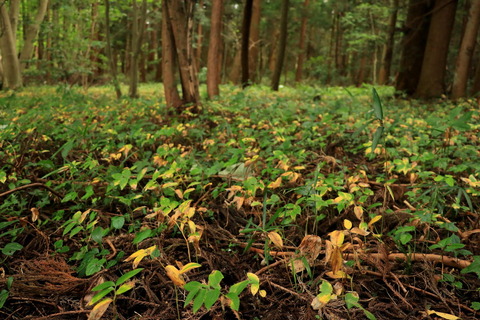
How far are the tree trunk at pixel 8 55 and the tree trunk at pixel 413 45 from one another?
37.8 feet

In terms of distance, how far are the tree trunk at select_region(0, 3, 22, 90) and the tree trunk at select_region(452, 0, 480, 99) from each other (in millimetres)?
12249

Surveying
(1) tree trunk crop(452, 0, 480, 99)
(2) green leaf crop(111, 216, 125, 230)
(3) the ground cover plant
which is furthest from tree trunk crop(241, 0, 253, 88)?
(2) green leaf crop(111, 216, 125, 230)

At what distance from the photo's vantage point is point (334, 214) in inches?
77.1

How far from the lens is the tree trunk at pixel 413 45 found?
299 inches

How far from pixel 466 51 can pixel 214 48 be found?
18.0 ft

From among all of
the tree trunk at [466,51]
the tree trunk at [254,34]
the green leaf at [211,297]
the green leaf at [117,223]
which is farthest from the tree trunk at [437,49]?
the green leaf at [211,297]

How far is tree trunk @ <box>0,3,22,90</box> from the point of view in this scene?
934 centimetres

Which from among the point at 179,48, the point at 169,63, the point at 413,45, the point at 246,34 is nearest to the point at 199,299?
the point at 179,48

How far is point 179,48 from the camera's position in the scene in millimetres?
4707

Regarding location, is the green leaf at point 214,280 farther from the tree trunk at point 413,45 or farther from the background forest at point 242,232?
the tree trunk at point 413,45

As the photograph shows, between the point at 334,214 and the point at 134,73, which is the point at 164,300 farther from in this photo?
the point at 134,73

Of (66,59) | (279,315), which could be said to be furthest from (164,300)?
(66,59)

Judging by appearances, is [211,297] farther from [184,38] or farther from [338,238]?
[184,38]

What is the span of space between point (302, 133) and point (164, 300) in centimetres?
272
